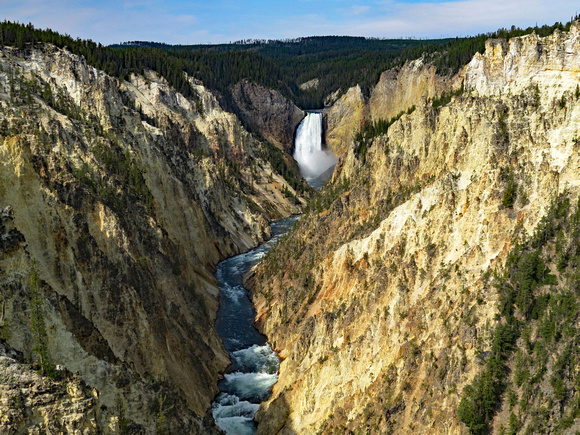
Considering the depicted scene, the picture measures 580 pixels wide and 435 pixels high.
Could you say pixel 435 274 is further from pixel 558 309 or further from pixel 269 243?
pixel 269 243

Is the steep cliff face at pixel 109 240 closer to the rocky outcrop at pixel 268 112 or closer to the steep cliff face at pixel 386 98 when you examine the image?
the steep cliff face at pixel 386 98

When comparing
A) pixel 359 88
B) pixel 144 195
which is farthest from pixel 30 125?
pixel 359 88

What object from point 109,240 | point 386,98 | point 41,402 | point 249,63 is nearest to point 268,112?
point 249,63

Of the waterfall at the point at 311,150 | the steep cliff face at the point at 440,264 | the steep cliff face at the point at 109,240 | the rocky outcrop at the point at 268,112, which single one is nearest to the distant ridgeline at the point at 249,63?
the rocky outcrop at the point at 268,112

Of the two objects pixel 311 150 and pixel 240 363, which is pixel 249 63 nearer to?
pixel 311 150

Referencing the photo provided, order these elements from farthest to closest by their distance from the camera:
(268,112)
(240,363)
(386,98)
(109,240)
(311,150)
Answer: (268,112), (311,150), (386,98), (240,363), (109,240)

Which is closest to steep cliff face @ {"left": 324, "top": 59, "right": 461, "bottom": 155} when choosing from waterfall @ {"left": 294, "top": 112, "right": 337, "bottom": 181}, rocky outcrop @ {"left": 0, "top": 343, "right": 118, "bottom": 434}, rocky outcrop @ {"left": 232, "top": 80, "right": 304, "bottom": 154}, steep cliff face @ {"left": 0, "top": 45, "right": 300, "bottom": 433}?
waterfall @ {"left": 294, "top": 112, "right": 337, "bottom": 181}
